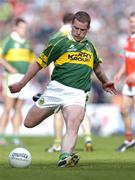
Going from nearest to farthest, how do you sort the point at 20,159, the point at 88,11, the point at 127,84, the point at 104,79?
the point at 20,159 < the point at 104,79 < the point at 127,84 < the point at 88,11

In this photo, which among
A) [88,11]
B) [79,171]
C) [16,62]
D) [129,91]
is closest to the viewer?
[79,171]

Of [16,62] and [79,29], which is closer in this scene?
[79,29]

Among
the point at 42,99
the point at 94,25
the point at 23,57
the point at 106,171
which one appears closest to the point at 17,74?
the point at 23,57

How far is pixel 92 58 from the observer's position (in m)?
9.62

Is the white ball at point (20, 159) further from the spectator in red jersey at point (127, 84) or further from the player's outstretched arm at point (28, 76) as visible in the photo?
the spectator in red jersey at point (127, 84)

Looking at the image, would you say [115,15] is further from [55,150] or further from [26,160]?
[26,160]

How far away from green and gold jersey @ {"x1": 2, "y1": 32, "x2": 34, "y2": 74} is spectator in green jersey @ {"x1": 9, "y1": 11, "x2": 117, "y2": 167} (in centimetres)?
606

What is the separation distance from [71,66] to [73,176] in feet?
7.41

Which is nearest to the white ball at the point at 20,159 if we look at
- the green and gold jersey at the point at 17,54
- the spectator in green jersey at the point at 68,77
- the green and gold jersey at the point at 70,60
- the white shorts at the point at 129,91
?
the spectator in green jersey at the point at 68,77

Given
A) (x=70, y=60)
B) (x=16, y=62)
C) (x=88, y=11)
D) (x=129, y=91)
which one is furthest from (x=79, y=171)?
(x=88, y=11)

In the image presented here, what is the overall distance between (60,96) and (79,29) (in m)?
0.92

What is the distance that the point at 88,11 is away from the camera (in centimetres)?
2602

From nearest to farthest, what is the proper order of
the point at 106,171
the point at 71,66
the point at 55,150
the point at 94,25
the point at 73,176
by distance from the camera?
the point at 73,176 → the point at 106,171 → the point at 71,66 → the point at 55,150 → the point at 94,25

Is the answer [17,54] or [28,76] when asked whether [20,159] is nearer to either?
[28,76]
